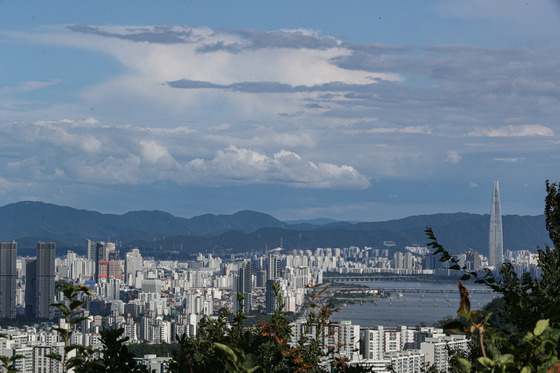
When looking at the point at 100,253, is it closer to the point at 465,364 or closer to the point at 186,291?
the point at 186,291

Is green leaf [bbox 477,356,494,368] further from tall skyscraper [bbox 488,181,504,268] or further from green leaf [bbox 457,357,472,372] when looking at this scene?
tall skyscraper [bbox 488,181,504,268]

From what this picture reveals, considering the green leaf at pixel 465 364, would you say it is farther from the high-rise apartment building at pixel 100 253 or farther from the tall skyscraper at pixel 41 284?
the high-rise apartment building at pixel 100 253

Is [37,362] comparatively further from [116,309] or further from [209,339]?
[116,309]

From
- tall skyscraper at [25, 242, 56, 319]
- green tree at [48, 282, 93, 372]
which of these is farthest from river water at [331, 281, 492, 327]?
green tree at [48, 282, 93, 372]

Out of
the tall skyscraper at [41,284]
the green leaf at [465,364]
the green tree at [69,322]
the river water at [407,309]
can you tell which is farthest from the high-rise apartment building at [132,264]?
the green leaf at [465,364]

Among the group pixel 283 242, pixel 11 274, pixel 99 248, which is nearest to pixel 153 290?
pixel 11 274

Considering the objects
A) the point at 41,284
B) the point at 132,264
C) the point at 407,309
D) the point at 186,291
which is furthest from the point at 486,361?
the point at 132,264
